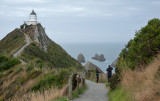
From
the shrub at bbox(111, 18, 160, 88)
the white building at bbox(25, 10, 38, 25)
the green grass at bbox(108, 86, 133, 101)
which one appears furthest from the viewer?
the white building at bbox(25, 10, 38, 25)

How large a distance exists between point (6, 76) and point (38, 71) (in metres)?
6.74

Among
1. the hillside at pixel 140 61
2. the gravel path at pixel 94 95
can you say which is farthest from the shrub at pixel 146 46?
the gravel path at pixel 94 95

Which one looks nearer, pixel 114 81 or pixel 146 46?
pixel 146 46

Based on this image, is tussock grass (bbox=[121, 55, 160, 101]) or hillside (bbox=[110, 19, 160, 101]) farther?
hillside (bbox=[110, 19, 160, 101])

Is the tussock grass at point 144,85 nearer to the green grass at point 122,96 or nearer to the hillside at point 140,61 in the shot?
the hillside at point 140,61

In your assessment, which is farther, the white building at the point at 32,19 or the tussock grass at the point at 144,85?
the white building at the point at 32,19

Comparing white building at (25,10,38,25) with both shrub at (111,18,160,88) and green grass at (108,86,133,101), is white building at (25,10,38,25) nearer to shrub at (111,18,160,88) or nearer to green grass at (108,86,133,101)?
shrub at (111,18,160,88)

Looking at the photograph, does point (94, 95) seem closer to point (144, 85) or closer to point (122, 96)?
point (122, 96)

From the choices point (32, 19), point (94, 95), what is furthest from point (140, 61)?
point (32, 19)

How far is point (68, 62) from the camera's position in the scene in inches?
2881

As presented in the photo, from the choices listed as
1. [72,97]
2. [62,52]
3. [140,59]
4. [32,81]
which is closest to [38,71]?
[32,81]

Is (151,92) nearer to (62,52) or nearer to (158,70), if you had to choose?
(158,70)

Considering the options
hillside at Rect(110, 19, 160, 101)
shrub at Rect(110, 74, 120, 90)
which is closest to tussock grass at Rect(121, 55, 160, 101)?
hillside at Rect(110, 19, 160, 101)

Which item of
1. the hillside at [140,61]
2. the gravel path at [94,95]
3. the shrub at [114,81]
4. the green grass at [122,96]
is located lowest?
the gravel path at [94,95]
